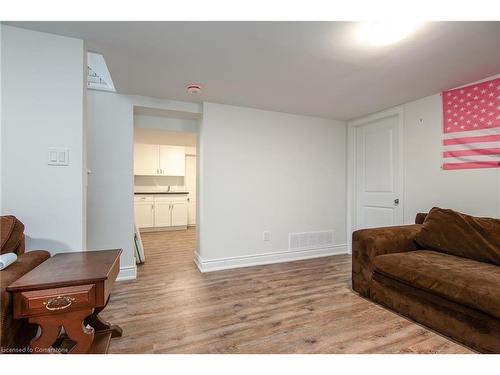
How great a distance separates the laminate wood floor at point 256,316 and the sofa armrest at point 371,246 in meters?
0.17

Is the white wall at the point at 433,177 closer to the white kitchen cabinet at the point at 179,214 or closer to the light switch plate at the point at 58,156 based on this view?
the light switch plate at the point at 58,156

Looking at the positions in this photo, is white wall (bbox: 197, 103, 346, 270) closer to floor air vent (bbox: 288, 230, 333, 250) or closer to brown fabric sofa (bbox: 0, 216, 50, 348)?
floor air vent (bbox: 288, 230, 333, 250)

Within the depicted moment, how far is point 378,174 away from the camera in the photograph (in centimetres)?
339

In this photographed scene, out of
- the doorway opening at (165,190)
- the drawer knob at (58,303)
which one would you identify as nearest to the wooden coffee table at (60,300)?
the drawer knob at (58,303)

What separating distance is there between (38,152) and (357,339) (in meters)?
2.46

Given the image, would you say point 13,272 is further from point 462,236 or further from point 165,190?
point 165,190

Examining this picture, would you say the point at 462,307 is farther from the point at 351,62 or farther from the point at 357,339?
the point at 351,62

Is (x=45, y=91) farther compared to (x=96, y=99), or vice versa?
(x=96, y=99)

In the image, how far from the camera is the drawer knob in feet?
3.49

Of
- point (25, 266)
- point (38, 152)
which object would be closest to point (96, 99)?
point (38, 152)

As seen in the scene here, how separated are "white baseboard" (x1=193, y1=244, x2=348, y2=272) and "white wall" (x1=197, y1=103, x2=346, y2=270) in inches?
0.5

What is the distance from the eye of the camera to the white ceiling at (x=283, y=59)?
1.56 metres

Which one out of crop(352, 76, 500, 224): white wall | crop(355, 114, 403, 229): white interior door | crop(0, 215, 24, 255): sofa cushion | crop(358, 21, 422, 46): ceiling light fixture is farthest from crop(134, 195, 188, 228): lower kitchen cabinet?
crop(358, 21, 422, 46): ceiling light fixture
